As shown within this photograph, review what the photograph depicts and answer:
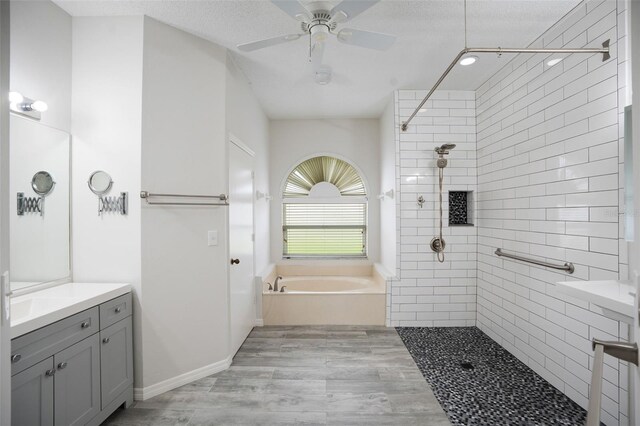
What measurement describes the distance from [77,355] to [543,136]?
3.55 metres

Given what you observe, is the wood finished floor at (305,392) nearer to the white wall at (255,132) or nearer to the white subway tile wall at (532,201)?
the white subway tile wall at (532,201)

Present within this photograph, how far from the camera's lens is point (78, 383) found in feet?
5.34

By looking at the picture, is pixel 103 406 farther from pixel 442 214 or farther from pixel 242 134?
pixel 442 214

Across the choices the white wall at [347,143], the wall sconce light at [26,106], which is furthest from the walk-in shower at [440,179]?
the wall sconce light at [26,106]

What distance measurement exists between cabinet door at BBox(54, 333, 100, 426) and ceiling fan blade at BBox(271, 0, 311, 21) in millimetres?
2159

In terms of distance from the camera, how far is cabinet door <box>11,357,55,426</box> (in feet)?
4.29

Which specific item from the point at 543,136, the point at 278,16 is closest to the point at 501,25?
the point at 543,136

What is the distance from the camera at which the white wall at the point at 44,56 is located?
5.89ft

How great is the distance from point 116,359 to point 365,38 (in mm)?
2614

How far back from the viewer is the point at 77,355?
1630 millimetres

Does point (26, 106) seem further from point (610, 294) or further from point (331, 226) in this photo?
point (331, 226)

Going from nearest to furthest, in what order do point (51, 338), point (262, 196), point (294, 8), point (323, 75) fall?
point (51, 338)
point (294, 8)
point (323, 75)
point (262, 196)

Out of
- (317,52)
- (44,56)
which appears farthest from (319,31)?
(44,56)

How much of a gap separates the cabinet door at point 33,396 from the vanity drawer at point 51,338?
4 cm
